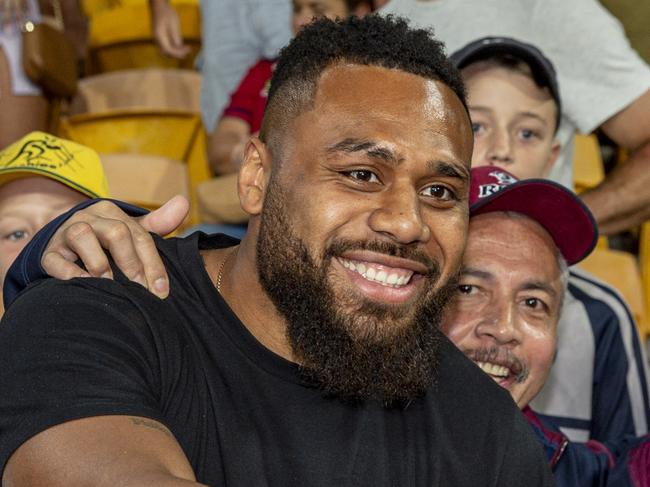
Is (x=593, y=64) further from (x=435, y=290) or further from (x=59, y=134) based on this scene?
(x=59, y=134)

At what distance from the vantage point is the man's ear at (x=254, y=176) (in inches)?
74.4

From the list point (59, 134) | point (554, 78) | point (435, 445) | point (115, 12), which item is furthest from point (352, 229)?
point (115, 12)

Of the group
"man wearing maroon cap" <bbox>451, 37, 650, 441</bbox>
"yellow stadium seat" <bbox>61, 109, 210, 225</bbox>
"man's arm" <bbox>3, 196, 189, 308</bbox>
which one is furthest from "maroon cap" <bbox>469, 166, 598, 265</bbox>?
"yellow stadium seat" <bbox>61, 109, 210, 225</bbox>

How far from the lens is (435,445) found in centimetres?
176

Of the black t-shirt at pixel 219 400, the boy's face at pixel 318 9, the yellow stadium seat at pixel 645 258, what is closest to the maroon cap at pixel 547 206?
the black t-shirt at pixel 219 400

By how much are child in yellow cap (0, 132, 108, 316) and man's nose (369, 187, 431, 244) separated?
1.23 meters

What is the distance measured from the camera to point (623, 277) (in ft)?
12.3

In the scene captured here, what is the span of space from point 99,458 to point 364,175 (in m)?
0.67

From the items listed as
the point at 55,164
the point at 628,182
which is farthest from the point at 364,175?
the point at 628,182

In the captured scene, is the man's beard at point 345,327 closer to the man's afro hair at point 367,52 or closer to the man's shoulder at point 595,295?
the man's afro hair at point 367,52

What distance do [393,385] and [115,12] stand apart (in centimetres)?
350

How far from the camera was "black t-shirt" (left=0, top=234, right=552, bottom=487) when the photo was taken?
1.43 m

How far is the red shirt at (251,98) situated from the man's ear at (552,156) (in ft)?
3.63

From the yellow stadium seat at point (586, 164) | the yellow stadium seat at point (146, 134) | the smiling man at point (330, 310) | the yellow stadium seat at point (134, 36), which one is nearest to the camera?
the smiling man at point (330, 310)
